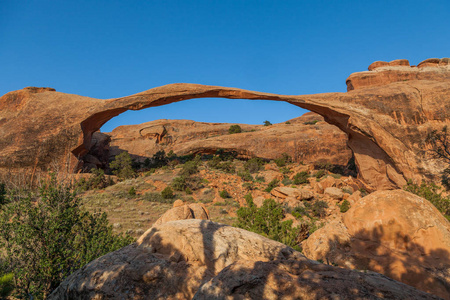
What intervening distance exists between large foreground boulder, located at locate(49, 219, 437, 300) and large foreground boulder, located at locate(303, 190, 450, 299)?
319 cm

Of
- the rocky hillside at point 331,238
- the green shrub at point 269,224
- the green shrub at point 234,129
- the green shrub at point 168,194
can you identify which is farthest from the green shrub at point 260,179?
the green shrub at point 234,129

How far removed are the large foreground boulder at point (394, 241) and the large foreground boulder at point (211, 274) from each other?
3185mm

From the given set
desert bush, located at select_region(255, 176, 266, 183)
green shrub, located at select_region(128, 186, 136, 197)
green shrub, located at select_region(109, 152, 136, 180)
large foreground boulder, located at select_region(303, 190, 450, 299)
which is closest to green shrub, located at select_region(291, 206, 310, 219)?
large foreground boulder, located at select_region(303, 190, 450, 299)

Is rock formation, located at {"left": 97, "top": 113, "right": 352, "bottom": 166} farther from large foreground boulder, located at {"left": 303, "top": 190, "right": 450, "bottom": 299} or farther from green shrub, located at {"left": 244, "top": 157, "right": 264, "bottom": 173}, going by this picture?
large foreground boulder, located at {"left": 303, "top": 190, "right": 450, "bottom": 299}

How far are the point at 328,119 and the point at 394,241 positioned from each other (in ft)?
45.1

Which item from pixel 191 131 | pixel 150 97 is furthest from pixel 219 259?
pixel 191 131

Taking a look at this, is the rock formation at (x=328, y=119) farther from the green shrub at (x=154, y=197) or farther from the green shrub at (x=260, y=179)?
the green shrub at (x=260, y=179)

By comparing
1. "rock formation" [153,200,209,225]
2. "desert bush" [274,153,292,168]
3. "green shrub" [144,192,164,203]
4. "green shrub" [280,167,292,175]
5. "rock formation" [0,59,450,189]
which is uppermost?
"rock formation" [0,59,450,189]

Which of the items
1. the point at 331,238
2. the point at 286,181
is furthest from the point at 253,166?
the point at 331,238

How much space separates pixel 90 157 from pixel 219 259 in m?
25.6

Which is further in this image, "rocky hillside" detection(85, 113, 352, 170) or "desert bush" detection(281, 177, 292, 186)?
"rocky hillside" detection(85, 113, 352, 170)

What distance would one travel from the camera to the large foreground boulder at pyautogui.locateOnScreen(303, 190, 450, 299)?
5.19m

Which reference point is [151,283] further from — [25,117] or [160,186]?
[25,117]

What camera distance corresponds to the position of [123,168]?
25.4m
